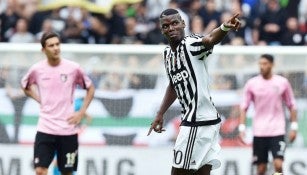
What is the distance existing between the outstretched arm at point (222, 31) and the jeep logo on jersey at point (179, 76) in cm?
49

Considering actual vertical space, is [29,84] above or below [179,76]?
below

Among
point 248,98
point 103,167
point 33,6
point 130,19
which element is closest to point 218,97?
point 248,98

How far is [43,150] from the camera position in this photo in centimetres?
1245

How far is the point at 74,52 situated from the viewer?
14750 mm

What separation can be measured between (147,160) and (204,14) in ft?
10.0

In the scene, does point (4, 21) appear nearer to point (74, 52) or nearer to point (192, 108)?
point (74, 52)

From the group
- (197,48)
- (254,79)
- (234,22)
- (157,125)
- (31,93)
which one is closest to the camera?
(234,22)

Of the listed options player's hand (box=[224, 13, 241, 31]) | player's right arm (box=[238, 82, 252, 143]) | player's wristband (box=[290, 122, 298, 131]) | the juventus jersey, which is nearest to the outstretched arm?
player's hand (box=[224, 13, 241, 31])

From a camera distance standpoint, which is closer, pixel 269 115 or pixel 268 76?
pixel 269 115

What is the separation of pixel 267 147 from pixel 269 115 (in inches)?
16.3

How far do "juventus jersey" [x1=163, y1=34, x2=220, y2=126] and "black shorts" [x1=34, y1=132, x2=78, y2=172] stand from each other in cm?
329

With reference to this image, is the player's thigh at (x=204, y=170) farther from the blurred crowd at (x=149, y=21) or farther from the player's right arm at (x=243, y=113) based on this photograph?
the blurred crowd at (x=149, y=21)

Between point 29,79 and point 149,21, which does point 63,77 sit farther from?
point 149,21

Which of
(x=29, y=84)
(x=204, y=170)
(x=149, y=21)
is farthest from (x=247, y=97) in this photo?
(x=204, y=170)
